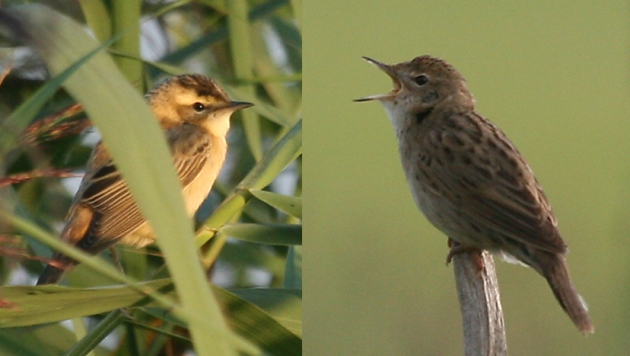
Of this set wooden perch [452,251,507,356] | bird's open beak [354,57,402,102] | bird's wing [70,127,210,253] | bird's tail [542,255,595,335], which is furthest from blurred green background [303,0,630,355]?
bird's wing [70,127,210,253]

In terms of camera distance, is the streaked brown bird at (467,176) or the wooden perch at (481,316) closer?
the wooden perch at (481,316)

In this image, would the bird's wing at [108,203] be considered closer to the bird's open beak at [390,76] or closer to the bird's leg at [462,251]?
the bird's open beak at [390,76]

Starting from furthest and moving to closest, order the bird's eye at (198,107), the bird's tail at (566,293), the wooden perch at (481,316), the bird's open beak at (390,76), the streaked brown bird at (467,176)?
the bird's eye at (198,107), the bird's open beak at (390,76), the streaked brown bird at (467,176), the bird's tail at (566,293), the wooden perch at (481,316)

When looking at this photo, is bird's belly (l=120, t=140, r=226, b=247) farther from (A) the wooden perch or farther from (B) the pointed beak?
(A) the wooden perch

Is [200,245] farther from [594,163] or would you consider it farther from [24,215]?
[594,163]

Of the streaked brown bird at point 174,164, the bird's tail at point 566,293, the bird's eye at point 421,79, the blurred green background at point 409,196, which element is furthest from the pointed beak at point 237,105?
the bird's tail at point 566,293

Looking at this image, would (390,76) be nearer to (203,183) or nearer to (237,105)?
(237,105)
